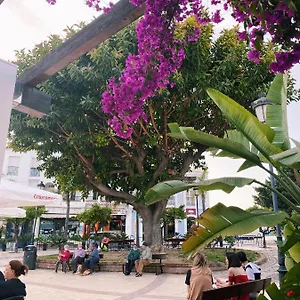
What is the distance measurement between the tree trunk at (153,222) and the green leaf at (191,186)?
11957mm

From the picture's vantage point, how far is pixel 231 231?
2.69 m

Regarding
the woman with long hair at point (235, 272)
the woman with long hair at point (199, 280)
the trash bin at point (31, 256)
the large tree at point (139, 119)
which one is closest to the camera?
the woman with long hair at point (199, 280)

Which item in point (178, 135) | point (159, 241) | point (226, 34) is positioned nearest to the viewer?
point (178, 135)

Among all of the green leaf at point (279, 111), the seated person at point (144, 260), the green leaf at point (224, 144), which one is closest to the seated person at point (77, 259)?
the seated person at point (144, 260)

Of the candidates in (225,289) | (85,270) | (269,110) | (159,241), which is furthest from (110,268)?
(269,110)

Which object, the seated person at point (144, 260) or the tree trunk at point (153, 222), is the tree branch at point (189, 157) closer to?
the tree trunk at point (153, 222)

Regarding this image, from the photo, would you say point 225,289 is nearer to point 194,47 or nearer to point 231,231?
point 231,231

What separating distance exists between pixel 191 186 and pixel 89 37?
75.5 inches

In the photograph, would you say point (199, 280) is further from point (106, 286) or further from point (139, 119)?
point (139, 119)

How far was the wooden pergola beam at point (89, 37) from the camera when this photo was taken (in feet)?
10.5

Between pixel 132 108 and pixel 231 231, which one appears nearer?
pixel 231 231

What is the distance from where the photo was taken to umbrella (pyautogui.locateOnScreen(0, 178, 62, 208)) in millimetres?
7445

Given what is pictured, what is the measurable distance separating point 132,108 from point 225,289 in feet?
8.90

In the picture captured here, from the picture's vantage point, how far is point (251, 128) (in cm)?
312
